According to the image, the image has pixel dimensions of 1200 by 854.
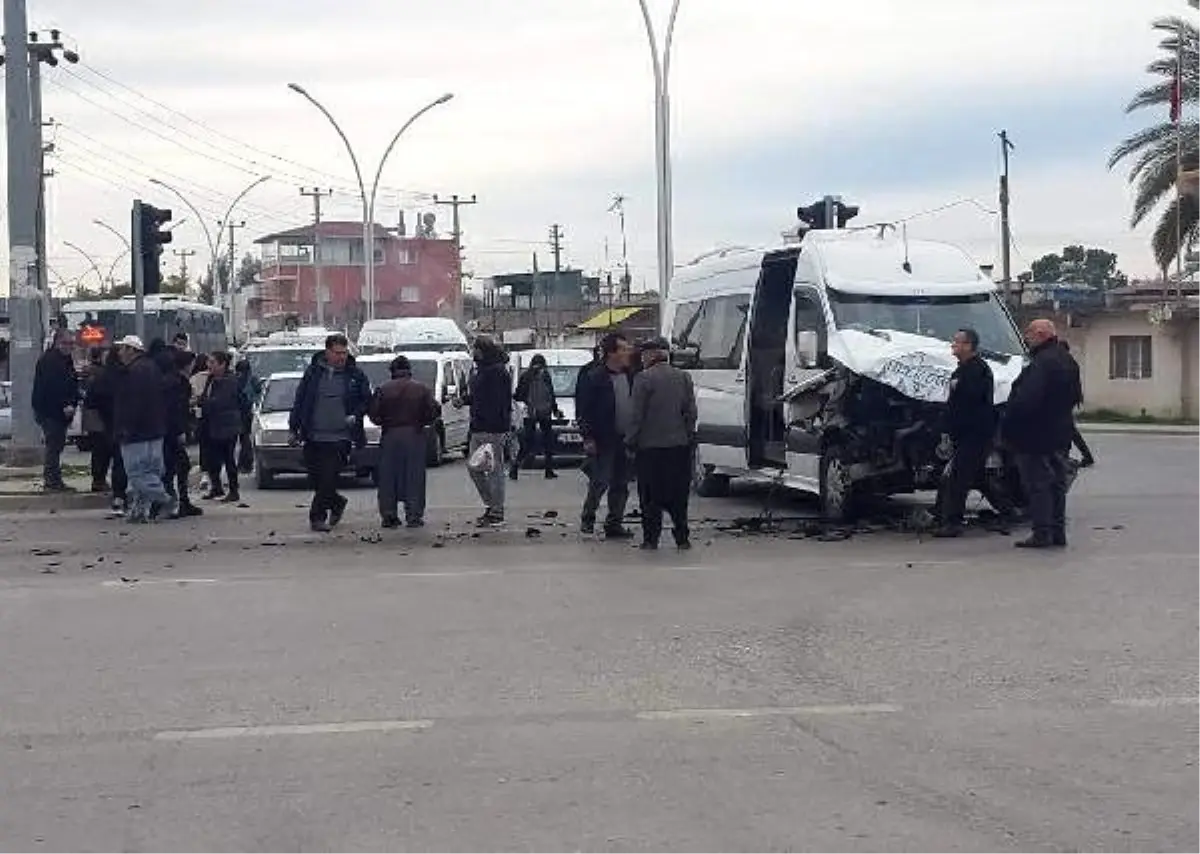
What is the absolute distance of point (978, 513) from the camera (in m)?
16.2

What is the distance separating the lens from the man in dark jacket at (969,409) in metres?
14.0

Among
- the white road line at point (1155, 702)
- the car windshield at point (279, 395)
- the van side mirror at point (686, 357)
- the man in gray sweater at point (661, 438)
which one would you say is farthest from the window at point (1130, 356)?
the white road line at point (1155, 702)

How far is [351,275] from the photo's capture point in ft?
359

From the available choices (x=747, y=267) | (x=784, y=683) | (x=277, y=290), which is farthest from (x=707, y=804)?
(x=277, y=290)

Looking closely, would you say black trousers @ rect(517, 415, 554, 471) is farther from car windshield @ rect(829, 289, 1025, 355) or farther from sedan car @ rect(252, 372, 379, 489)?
car windshield @ rect(829, 289, 1025, 355)

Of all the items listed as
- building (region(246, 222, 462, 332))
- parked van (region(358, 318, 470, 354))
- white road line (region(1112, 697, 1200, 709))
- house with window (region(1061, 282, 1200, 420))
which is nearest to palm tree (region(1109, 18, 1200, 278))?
house with window (region(1061, 282, 1200, 420))

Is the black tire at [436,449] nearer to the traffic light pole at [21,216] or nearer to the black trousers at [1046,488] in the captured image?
the traffic light pole at [21,216]

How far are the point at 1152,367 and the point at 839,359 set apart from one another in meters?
29.6

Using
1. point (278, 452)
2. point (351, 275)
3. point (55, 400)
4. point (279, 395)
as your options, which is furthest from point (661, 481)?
point (351, 275)

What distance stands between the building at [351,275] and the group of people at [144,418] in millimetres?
83923

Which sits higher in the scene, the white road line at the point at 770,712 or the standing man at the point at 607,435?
the standing man at the point at 607,435

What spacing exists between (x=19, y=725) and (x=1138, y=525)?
10.6 m

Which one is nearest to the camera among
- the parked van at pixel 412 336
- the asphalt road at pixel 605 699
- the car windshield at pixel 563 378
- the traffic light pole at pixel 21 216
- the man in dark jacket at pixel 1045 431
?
the asphalt road at pixel 605 699

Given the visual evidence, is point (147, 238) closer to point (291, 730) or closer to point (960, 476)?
point (960, 476)
